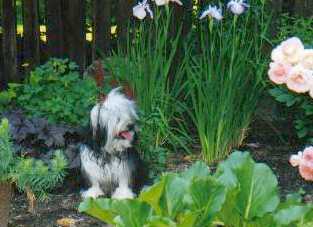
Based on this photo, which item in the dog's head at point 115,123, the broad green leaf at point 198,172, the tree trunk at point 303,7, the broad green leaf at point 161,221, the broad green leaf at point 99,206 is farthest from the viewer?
the tree trunk at point 303,7

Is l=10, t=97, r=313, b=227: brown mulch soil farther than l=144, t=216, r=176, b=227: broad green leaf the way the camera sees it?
Yes

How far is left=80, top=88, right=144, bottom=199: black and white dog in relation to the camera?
4.85 m

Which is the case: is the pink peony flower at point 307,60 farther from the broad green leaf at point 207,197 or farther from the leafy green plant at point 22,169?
the leafy green plant at point 22,169

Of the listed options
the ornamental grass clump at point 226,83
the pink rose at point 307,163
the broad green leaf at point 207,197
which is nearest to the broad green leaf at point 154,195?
the broad green leaf at point 207,197

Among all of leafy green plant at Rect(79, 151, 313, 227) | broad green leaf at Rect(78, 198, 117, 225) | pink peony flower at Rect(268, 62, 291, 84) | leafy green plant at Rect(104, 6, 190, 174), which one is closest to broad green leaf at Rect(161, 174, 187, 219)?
leafy green plant at Rect(79, 151, 313, 227)

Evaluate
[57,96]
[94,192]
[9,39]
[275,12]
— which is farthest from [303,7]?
[9,39]

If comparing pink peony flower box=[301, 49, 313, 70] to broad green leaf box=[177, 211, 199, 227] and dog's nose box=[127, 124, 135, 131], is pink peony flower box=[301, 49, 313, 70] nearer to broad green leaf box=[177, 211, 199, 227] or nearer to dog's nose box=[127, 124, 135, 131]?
broad green leaf box=[177, 211, 199, 227]

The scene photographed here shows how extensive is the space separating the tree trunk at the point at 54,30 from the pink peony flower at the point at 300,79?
538 cm

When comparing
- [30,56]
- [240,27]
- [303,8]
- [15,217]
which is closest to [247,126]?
[240,27]

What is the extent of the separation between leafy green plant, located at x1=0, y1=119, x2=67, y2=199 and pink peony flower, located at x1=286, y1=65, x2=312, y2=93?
6.56ft

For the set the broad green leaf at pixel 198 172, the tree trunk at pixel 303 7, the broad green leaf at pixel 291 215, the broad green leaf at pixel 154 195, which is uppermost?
the tree trunk at pixel 303 7

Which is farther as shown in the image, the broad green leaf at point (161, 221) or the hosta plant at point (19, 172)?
the hosta plant at point (19, 172)

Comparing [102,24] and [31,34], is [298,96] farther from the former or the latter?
[31,34]

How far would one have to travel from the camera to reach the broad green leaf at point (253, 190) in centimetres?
317
